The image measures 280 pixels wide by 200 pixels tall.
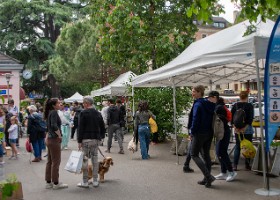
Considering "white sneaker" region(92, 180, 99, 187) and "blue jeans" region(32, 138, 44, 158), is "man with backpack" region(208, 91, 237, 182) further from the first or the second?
"blue jeans" region(32, 138, 44, 158)

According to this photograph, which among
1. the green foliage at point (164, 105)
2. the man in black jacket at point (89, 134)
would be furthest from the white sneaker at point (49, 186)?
the green foliage at point (164, 105)

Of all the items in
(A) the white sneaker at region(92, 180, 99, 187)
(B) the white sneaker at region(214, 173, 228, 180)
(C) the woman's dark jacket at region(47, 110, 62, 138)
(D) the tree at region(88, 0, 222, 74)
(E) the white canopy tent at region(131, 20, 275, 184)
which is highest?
(D) the tree at region(88, 0, 222, 74)

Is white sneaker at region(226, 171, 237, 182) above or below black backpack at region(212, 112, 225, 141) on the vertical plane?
below

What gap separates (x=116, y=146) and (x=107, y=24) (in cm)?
653

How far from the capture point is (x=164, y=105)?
50.2 feet

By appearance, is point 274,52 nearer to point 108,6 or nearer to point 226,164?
point 226,164

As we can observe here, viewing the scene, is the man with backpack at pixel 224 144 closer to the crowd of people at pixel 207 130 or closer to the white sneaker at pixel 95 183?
the crowd of people at pixel 207 130

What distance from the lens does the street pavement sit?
22.8 feet

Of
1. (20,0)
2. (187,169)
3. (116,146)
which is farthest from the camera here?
(20,0)

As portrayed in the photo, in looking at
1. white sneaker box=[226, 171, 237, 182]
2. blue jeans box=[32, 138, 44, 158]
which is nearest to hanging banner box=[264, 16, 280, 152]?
white sneaker box=[226, 171, 237, 182]

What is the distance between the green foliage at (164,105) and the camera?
15.0 metres

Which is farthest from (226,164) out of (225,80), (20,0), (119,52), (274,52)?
(20,0)

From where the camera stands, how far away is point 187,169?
9.04 metres

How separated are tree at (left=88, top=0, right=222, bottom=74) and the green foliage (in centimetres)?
249
